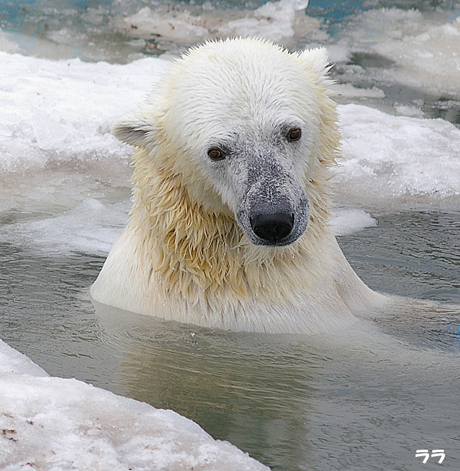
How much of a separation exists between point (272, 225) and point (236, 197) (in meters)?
0.23

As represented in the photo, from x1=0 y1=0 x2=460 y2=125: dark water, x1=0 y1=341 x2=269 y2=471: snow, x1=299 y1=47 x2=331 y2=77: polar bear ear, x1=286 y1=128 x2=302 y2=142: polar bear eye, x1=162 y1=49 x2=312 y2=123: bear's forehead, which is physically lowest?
x1=0 y1=341 x2=269 y2=471: snow

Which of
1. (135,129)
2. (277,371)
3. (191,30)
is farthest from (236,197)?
(191,30)

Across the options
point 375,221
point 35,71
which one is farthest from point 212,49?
point 35,71

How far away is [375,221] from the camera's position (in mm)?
5180

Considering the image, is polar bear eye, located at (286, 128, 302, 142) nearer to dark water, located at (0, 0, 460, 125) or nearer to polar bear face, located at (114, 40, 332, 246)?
polar bear face, located at (114, 40, 332, 246)

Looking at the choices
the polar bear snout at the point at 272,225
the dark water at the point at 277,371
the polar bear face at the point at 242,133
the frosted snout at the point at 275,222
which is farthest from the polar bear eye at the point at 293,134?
the dark water at the point at 277,371

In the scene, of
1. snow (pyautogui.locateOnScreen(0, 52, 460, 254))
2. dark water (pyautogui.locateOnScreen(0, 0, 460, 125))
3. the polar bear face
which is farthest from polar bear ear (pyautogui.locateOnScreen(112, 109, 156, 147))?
dark water (pyautogui.locateOnScreen(0, 0, 460, 125))

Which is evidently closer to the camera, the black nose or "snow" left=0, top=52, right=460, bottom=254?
the black nose

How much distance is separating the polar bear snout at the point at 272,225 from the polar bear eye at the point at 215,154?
12.4 inches

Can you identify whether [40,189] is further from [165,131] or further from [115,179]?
[165,131]

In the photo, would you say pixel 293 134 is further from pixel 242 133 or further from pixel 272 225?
pixel 272 225

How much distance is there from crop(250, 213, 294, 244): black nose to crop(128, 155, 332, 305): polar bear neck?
318mm

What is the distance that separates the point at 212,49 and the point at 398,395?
1547 millimetres

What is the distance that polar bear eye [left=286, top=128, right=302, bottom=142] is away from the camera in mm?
2791
